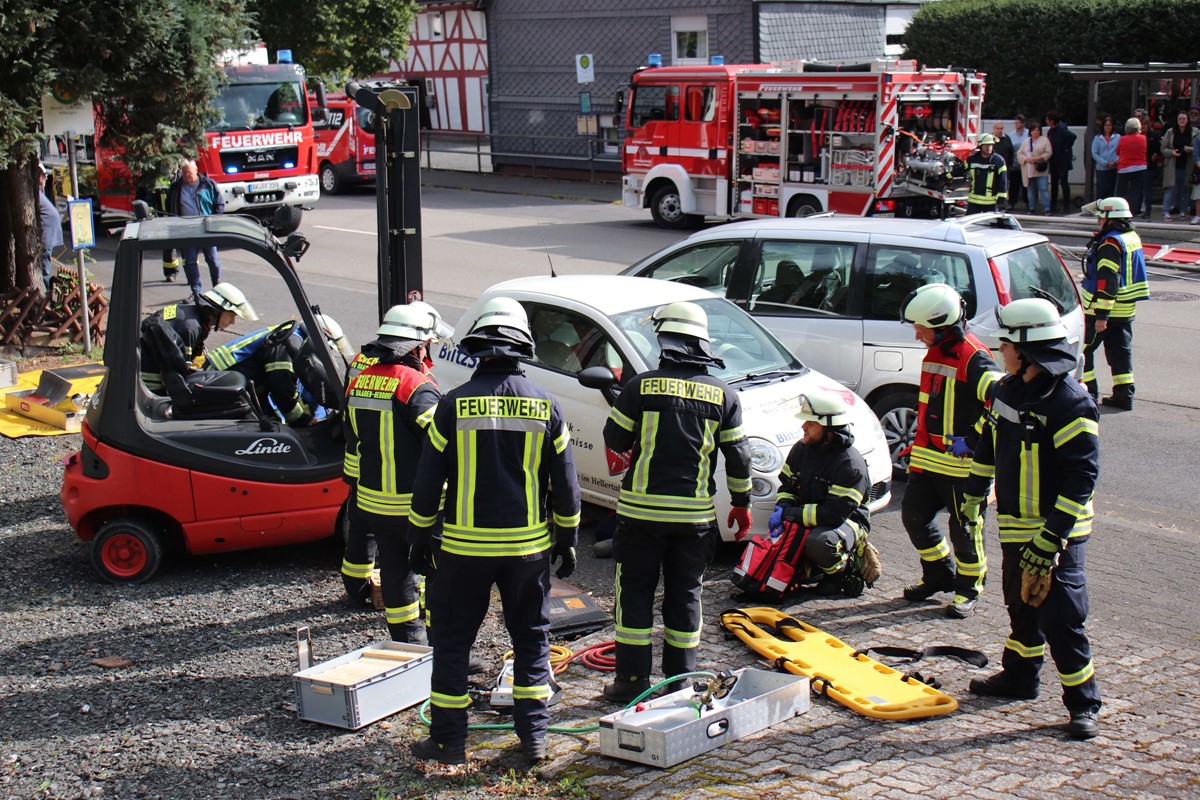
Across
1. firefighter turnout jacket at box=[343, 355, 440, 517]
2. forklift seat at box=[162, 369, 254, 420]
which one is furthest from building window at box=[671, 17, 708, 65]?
firefighter turnout jacket at box=[343, 355, 440, 517]

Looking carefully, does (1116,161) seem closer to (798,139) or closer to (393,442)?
(798,139)

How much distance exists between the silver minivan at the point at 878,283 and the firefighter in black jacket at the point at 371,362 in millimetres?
3637

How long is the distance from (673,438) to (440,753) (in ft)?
5.36

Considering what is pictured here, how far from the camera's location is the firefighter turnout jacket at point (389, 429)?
19.1 ft

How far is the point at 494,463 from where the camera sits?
4.91 m

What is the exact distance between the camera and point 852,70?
1895 cm

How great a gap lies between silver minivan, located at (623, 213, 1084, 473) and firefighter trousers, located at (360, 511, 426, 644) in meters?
4.20

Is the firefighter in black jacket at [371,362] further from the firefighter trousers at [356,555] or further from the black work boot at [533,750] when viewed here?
the black work boot at [533,750]

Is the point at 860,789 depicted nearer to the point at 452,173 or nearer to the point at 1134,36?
the point at 1134,36

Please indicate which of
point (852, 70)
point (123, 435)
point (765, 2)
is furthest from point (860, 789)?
point (765, 2)

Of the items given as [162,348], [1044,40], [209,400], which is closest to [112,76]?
[162,348]

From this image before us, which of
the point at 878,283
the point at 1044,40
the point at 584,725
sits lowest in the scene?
the point at 584,725

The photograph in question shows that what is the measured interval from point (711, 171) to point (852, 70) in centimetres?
300

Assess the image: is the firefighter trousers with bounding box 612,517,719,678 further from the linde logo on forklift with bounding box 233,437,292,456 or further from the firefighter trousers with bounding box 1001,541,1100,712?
the linde logo on forklift with bounding box 233,437,292,456
